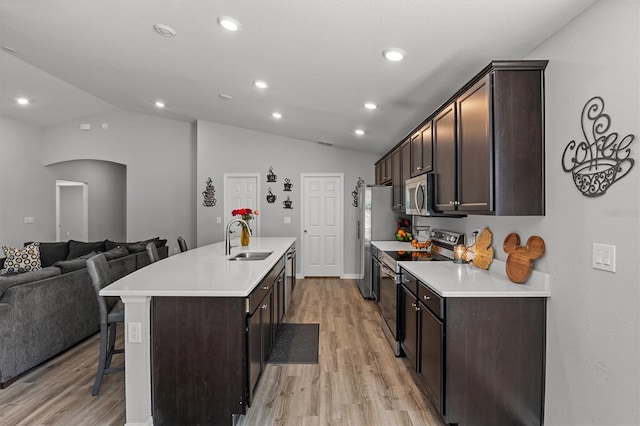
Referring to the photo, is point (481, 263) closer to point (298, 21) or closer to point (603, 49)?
point (603, 49)

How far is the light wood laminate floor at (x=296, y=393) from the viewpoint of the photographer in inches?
87.2

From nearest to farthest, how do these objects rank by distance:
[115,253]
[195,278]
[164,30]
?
1. [195,278]
2. [164,30]
3. [115,253]

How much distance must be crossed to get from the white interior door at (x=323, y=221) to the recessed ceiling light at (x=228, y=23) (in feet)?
13.6

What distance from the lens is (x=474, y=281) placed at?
224 cm

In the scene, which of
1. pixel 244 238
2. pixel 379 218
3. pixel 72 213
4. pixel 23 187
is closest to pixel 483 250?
pixel 379 218

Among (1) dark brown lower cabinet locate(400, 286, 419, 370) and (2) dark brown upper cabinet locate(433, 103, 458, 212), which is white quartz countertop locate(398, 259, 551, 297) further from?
(2) dark brown upper cabinet locate(433, 103, 458, 212)

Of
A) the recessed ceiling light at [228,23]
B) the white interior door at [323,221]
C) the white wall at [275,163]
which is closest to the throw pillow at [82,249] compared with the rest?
the white wall at [275,163]

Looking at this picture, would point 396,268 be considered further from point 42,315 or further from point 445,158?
point 42,315

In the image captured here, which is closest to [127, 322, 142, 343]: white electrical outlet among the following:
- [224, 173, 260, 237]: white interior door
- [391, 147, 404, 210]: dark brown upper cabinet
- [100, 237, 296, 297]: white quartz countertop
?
[100, 237, 296, 297]: white quartz countertop

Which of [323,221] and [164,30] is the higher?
[164,30]

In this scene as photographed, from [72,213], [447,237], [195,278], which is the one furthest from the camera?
[72,213]

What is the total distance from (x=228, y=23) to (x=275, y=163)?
4169mm

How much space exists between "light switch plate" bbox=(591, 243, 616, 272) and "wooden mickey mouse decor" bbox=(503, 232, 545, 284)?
0.37m

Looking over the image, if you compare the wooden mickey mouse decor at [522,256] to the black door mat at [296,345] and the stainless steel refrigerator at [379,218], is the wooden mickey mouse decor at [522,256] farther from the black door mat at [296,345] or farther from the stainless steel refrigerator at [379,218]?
the stainless steel refrigerator at [379,218]
